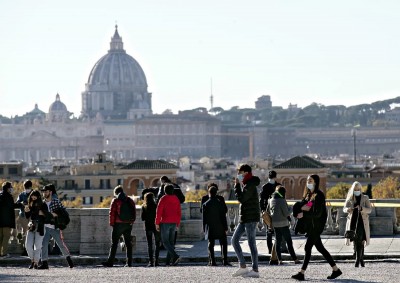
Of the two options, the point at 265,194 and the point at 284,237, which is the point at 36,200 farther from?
the point at 284,237

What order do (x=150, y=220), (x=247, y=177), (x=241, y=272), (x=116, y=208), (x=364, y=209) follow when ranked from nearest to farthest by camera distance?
1. (x=241, y=272)
2. (x=247, y=177)
3. (x=364, y=209)
4. (x=116, y=208)
5. (x=150, y=220)

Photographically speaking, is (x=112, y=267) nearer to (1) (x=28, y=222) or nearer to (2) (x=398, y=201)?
(1) (x=28, y=222)

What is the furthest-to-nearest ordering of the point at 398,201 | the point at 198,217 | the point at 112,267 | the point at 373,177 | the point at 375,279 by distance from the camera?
the point at 373,177 < the point at 398,201 < the point at 198,217 < the point at 112,267 < the point at 375,279

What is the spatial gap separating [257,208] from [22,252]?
4637mm

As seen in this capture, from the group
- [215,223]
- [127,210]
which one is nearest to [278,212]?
[215,223]

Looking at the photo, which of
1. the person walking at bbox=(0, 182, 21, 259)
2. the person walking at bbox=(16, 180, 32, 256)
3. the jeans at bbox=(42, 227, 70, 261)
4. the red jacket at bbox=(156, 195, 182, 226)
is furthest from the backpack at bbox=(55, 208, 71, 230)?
the person walking at bbox=(0, 182, 21, 259)

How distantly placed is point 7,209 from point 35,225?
128 cm

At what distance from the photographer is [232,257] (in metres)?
22.7

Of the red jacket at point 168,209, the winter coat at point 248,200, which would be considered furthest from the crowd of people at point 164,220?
the winter coat at point 248,200

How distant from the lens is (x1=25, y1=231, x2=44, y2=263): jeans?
21719 millimetres

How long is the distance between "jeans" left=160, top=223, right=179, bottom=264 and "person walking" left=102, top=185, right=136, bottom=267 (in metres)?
0.45

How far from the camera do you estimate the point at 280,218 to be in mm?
21922

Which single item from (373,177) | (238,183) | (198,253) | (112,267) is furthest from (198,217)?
(373,177)

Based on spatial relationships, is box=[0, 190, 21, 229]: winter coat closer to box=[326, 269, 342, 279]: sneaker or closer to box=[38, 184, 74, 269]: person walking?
box=[38, 184, 74, 269]: person walking
